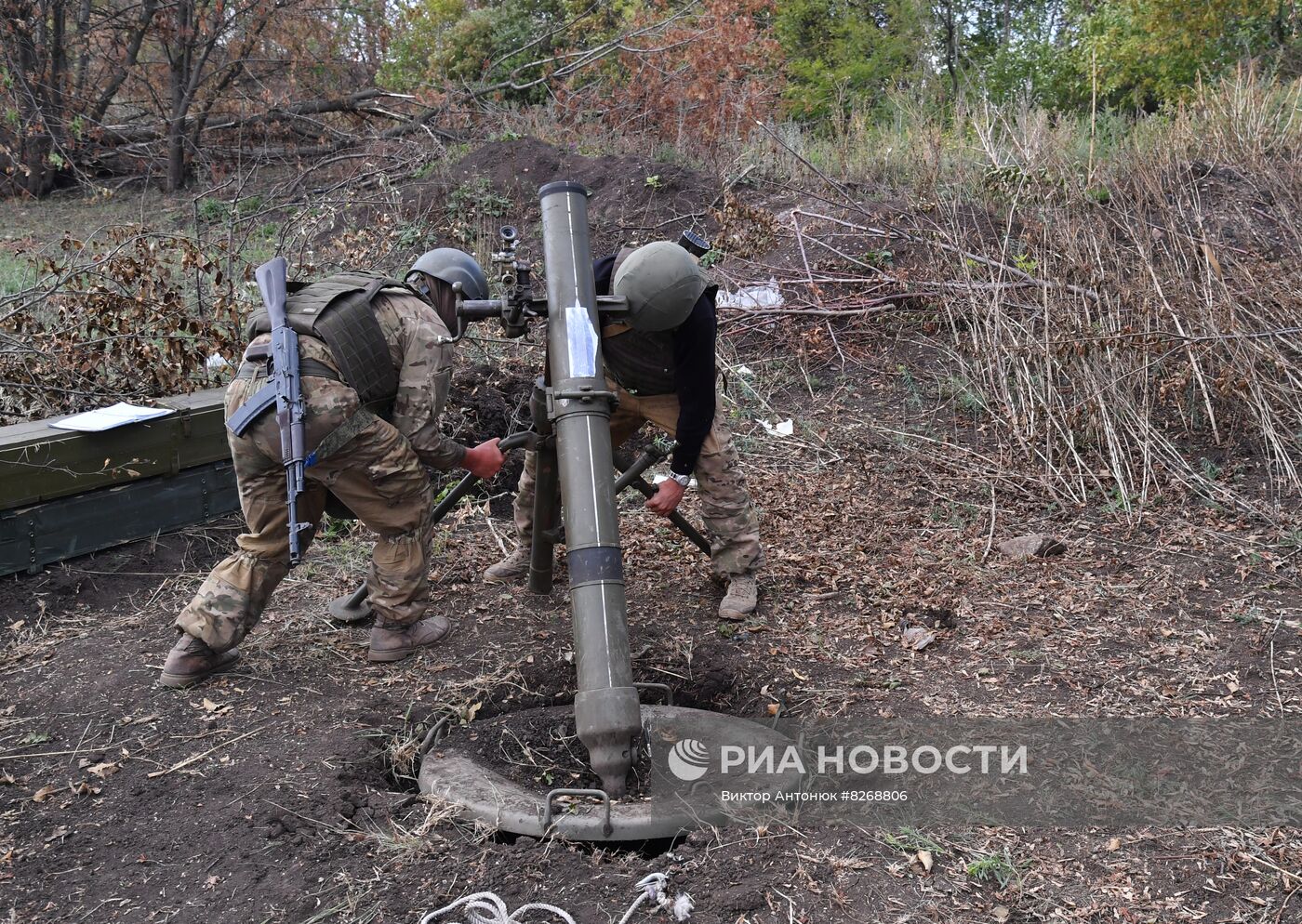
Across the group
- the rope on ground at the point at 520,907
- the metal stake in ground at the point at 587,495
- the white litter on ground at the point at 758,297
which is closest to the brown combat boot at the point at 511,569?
the metal stake in ground at the point at 587,495

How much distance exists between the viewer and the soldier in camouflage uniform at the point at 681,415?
4160 millimetres

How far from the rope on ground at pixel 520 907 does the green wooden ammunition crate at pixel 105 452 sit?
3151 mm

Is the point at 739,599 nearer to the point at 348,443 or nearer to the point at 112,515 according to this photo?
the point at 348,443

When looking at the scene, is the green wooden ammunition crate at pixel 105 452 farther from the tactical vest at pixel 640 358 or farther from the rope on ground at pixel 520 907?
the rope on ground at pixel 520 907

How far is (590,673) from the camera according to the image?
3160mm

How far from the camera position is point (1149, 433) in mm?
5820

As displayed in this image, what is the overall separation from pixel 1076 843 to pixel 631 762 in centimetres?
129

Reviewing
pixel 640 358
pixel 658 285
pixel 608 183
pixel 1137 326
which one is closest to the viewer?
pixel 658 285

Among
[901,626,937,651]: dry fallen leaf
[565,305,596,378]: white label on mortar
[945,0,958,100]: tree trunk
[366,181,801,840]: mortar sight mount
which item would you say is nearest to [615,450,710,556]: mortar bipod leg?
[366,181,801,840]: mortar sight mount

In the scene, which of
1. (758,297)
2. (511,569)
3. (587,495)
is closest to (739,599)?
(511,569)

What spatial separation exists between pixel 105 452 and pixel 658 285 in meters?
2.93

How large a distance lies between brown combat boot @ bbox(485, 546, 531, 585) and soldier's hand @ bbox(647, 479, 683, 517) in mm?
967

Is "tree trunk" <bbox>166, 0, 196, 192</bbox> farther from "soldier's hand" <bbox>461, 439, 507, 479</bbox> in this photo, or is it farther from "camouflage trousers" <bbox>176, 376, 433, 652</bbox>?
"soldier's hand" <bbox>461, 439, 507, 479</bbox>

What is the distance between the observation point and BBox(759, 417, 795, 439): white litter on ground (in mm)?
6840
